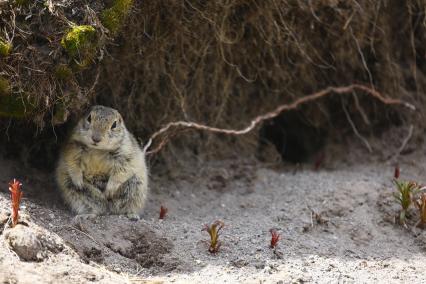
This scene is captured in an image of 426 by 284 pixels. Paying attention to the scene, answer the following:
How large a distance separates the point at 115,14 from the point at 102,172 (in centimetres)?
144

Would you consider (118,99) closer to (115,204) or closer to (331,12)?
(115,204)

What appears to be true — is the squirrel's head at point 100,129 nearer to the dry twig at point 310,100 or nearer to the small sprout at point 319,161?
the dry twig at point 310,100

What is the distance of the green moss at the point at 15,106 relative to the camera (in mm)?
5199

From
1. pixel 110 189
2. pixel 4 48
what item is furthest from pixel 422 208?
pixel 4 48

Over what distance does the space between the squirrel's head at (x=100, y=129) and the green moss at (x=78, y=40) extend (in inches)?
24.7

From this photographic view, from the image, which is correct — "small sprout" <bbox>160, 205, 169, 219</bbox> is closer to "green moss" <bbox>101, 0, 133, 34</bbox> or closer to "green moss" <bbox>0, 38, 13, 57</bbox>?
"green moss" <bbox>101, 0, 133, 34</bbox>

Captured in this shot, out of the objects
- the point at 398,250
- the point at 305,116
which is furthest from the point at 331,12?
the point at 398,250

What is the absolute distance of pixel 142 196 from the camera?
5.90 meters

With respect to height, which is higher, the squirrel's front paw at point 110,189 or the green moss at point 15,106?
the green moss at point 15,106

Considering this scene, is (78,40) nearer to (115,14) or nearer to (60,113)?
(115,14)

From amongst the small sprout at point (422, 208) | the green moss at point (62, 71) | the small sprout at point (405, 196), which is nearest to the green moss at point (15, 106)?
the green moss at point (62, 71)

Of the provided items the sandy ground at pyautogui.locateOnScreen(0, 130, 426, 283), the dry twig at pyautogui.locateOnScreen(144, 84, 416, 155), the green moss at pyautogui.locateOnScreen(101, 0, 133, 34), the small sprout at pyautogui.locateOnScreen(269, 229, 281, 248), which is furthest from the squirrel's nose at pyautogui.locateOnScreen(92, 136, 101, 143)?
the small sprout at pyautogui.locateOnScreen(269, 229, 281, 248)

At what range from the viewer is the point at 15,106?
17.2 feet

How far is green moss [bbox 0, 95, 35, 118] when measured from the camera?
5199 mm
